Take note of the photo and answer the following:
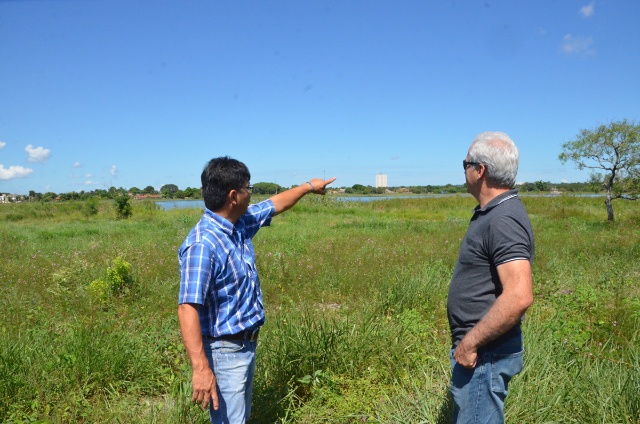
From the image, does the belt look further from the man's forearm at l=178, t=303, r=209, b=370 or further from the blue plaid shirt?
the man's forearm at l=178, t=303, r=209, b=370

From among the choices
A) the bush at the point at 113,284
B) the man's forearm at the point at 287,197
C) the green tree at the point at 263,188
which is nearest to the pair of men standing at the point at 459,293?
the green tree at the point at 263,188

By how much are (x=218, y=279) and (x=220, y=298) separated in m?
0.11

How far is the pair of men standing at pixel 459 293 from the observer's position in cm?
178

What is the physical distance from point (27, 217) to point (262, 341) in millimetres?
31542

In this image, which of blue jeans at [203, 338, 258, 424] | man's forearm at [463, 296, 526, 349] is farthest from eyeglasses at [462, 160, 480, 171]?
blue jeans at [203, 338, 258, 424]

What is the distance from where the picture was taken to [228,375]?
220 cm

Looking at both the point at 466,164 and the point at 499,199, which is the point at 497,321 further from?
the point at 466,164

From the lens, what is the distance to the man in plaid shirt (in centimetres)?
203

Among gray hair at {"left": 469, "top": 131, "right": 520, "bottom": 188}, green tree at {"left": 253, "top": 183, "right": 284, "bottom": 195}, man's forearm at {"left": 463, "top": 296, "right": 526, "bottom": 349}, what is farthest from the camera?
green tree at {"left": 253, "top": 183, "right": 284, "bottom": 195}

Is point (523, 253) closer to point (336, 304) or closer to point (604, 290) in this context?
point (336, 304)

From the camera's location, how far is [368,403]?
320cm

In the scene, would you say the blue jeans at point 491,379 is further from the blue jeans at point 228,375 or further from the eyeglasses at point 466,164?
the blue jeans at point 228,375

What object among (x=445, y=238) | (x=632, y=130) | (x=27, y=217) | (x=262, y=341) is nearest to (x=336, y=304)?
(x=262, y=341)

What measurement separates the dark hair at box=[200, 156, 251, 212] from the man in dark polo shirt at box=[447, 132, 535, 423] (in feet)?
3.78
